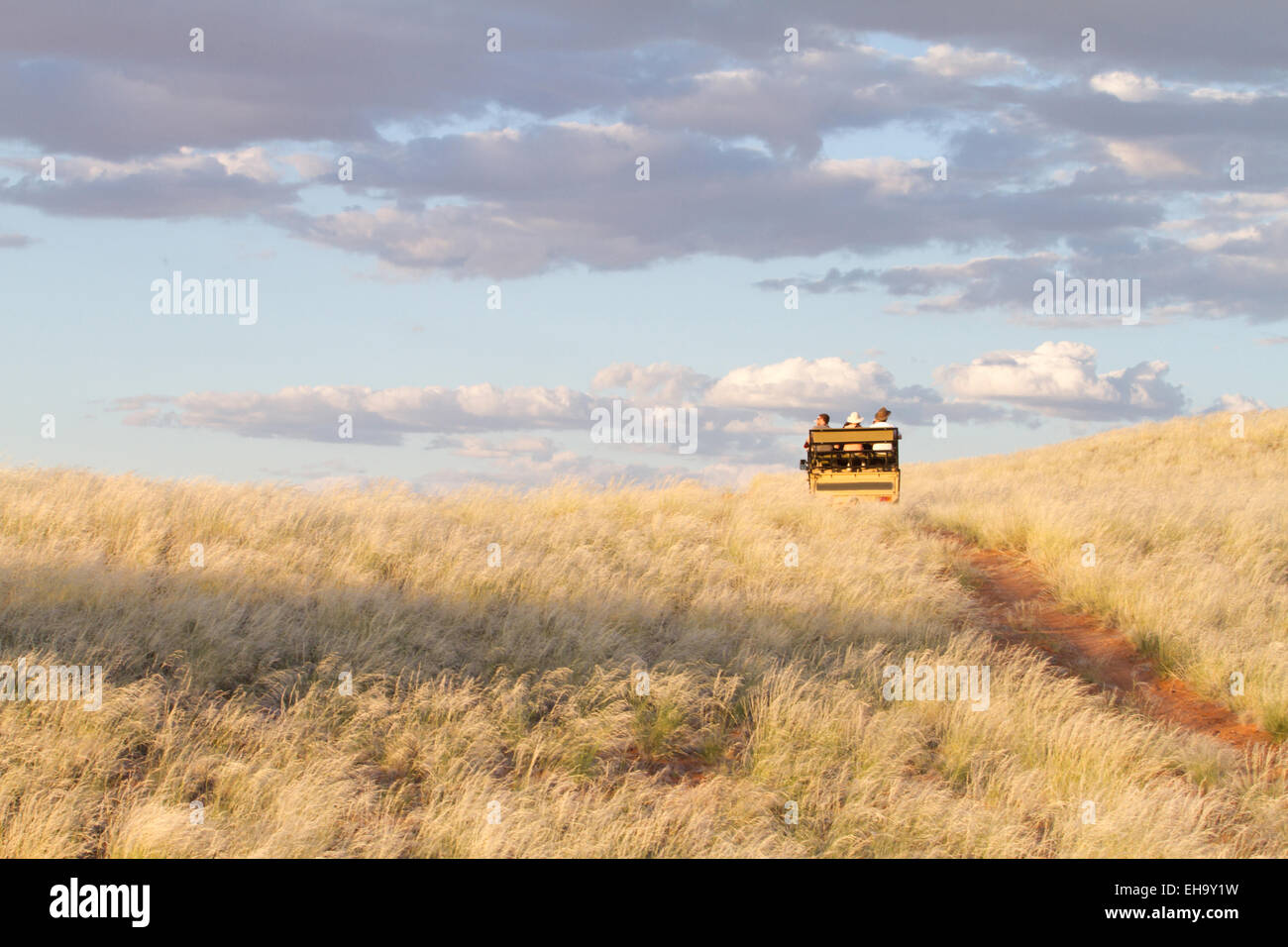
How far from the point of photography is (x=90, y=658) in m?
7.86

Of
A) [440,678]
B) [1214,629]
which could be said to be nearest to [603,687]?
[440,678]

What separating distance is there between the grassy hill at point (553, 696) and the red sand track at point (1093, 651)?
0.88 ft

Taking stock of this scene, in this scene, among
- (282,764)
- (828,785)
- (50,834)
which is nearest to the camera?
(50,834)

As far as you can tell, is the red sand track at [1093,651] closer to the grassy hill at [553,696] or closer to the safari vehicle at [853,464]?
the grassy hill at [553,696]

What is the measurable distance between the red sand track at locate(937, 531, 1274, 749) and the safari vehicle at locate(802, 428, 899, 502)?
212 inches

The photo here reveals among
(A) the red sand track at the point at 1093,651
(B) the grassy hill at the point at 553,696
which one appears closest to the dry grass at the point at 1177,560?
(B) the grassy hill at the point at 553,696

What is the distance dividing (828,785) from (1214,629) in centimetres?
741

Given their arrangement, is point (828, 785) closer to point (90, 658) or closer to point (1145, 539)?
point (90, 658)

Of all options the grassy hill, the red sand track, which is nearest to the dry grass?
the grassy hill

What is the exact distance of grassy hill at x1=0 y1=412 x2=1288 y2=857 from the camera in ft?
21.2

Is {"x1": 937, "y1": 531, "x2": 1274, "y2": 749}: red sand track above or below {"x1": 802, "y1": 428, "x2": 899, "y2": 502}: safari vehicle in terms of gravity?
below

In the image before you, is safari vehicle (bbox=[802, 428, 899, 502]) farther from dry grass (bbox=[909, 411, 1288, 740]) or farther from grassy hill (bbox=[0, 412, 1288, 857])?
grassy hill (bbox=[0, 412, 1288, 857])

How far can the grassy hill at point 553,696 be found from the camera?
6.46 m

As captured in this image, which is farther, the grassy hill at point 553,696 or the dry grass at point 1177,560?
the dry grass at point 1177,560
